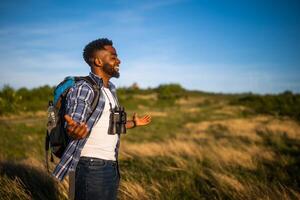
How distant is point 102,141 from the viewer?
2646mm

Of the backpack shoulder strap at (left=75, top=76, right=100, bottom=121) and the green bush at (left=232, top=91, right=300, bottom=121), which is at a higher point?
the backpack shoulder strap at (left=75, top=76, right=100, bottom=121)

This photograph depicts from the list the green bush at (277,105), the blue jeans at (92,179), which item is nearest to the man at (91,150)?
the blue jeans at (92,179)

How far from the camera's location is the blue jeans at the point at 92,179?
2.56 meters

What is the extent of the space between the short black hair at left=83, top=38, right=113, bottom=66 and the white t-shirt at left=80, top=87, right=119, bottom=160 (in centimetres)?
34

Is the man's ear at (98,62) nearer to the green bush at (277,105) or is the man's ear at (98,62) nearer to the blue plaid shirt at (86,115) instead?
the blue plaid shirt at (86,115)

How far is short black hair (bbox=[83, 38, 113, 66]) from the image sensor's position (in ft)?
9.37

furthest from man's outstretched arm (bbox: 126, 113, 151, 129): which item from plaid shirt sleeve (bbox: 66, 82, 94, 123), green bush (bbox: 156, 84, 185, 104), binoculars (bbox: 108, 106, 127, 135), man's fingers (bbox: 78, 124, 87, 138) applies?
green bush (bbox: 156, 84, 185, 104)

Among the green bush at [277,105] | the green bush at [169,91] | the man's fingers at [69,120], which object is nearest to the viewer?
the man's fingers at [69,120]

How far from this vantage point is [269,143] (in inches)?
486

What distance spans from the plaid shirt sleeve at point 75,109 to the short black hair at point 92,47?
384mm

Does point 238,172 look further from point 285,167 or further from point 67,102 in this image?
point 67,102

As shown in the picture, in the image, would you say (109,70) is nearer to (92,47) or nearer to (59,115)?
(92,47)

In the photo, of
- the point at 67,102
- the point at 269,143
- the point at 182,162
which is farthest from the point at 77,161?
the point at 269,143

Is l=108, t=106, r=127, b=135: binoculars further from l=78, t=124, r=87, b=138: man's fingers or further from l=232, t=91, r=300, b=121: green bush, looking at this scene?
l=232, t=91, r=300, b=121: green bush
